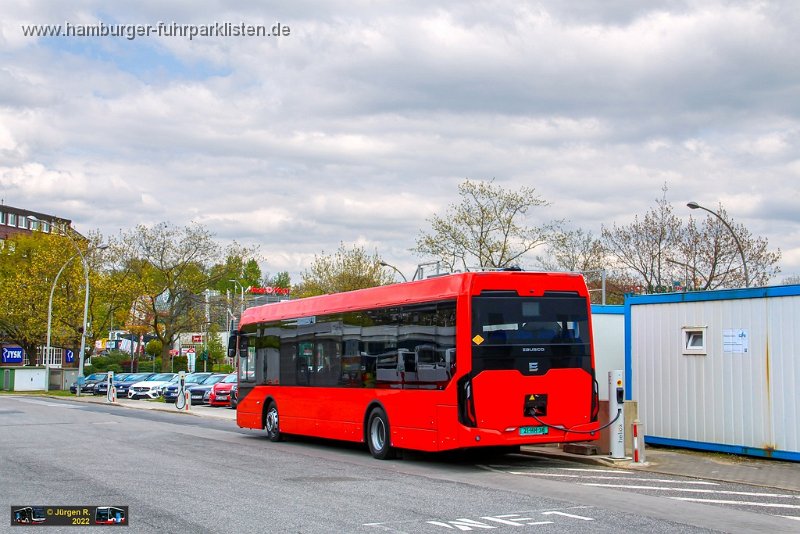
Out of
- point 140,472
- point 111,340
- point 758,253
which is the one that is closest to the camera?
point 140,472

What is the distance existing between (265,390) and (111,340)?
74.1 metres

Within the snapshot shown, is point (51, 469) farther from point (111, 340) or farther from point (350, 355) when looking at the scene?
point (111, 340)

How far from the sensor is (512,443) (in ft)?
48.3

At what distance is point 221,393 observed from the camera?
4034 cm

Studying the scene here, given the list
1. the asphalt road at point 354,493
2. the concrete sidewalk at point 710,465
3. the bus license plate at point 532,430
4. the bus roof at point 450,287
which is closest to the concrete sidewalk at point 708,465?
the concrete sidewalk at point 710,465

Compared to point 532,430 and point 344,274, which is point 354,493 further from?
point 344,274

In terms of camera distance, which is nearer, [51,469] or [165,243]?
[51,469]

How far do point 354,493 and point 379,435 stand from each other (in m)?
4.88

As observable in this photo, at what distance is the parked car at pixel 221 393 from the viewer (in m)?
40.1

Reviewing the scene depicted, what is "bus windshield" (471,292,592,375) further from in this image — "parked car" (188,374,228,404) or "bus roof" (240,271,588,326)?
"parked car" (188,374,228,404)

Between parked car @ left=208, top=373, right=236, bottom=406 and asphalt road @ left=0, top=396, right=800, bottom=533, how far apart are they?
67.8ft

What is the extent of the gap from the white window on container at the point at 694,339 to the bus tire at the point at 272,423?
352 inches

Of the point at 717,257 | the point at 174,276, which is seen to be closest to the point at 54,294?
A: the point at 174,276

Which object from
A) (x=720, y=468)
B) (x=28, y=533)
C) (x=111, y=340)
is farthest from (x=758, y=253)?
(x=111, y=340)
